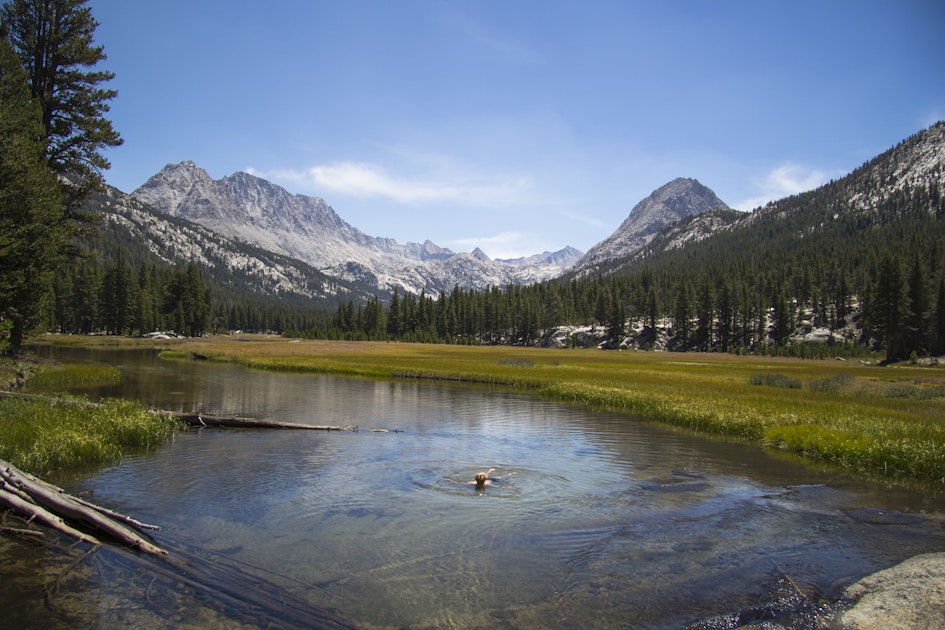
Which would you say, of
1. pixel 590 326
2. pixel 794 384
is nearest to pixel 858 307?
pixel 590 326

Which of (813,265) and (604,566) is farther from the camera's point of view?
(813,265)

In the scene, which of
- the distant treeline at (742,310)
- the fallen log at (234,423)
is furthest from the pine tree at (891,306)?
the fallen log at (234,423)

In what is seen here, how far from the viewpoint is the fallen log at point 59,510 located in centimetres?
1234

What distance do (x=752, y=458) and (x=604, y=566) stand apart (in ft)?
53.3

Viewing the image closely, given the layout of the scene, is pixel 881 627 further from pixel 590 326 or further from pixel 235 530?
pixel 590 326

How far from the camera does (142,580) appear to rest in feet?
36.4

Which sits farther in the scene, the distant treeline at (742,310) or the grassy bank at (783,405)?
the distant treeline at (742,310)

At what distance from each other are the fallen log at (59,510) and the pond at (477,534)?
51 cm

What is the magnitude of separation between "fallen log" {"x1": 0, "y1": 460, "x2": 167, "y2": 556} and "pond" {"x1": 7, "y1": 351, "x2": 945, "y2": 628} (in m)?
0.51

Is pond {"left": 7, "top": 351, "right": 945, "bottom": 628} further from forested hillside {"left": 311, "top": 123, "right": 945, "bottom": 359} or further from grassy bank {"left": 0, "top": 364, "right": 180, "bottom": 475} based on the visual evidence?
forested hillside {"left": 311, "top": 123, "right": 945, "bottom": 359}

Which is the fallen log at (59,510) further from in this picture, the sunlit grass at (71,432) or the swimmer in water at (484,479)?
the swimmer in water at (484,479)

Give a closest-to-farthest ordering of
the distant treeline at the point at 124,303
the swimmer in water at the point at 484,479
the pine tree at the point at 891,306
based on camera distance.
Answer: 1. the swimmer in water at the point at 484,479
2. the pine tree at the point at 891,306
3. the distant treeline at the point at 124,303

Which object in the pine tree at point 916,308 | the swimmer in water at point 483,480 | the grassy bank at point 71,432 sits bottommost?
the swimmer in water at point 483,480

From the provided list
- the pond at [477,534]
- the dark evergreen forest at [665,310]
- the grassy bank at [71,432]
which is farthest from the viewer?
the dark evergreen forest at [665,310]
